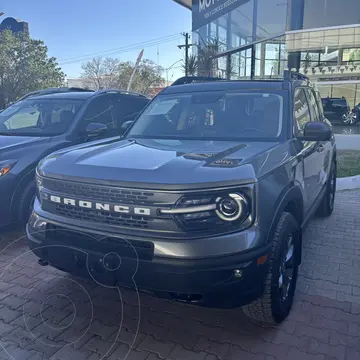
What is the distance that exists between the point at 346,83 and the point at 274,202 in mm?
15538

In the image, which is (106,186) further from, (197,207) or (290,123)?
(290,123)

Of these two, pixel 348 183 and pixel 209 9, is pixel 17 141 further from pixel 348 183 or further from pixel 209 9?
pixel 209 9

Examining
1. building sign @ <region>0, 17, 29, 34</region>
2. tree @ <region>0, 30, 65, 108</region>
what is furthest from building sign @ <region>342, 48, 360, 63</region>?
building sign @ <region>0, 17, 29, 34</region>

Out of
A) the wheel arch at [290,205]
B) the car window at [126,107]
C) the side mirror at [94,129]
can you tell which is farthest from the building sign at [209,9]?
the wheel arch at [290,205]

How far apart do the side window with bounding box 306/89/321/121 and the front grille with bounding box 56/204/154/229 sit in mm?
2897

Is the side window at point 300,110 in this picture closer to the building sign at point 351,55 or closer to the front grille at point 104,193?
the front grille at point 104,193

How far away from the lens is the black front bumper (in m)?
2.27

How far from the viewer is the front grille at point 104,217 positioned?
2.41 meters

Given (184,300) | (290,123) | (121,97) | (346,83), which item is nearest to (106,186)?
(184,300)

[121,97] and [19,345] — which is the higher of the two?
[121,97]

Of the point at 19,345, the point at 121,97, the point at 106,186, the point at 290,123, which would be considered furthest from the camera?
the point at 121,97

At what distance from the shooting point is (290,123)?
3406 millimetres

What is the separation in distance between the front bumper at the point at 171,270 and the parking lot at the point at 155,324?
0.50 meters

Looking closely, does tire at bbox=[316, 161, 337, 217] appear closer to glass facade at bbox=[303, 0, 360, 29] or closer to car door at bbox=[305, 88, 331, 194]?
car door at bbox=[305, 88, 331, 194]
